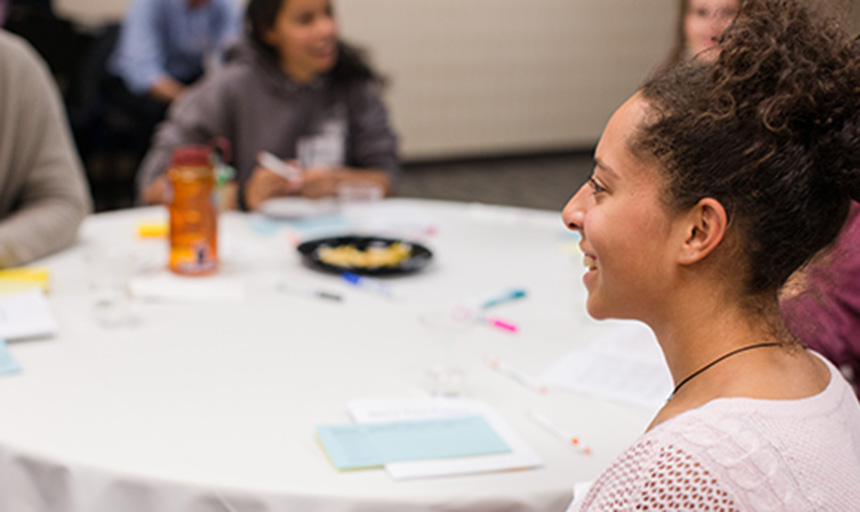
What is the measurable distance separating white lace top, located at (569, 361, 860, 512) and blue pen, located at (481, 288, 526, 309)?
2.93ft

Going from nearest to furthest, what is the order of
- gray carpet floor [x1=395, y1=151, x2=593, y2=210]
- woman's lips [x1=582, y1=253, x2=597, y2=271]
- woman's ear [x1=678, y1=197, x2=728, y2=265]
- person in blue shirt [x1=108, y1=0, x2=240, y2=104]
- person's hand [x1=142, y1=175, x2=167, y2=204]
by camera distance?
woman's ear [x1=678, y1=197, x2=728, y2=265] < woman's lips [x1=582, y1=253, x2=597, y2=271] < person's hand [x1=142, y1=175, x2=167, y2=204] < person in blue shirt [x1=108, y1=0, x2=240, y2=104] < gray carpet floor [x1=395, y1=151, x2=593, y2=210]

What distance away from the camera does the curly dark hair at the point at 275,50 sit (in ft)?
9.00

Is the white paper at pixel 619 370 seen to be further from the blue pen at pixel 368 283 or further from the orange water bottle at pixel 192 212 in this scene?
the orange water bottle at pixel 192 212

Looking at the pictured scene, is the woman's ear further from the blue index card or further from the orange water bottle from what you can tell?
the orange water bottle

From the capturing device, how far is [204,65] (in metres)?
4.95

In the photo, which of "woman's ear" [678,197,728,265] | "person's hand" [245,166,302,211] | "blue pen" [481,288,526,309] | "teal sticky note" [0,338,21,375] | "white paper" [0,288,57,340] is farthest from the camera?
"person's hand" [245,166,302,211]

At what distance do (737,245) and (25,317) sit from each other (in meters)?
1.15

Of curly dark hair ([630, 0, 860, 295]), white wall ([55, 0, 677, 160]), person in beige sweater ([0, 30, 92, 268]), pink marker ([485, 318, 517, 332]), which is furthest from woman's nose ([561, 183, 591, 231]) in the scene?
white wall ([55, 0, 677, 160])

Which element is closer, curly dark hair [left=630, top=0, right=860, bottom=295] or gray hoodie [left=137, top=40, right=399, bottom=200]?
curly dark hair [left=630, top=0, right=860, bottom=295]

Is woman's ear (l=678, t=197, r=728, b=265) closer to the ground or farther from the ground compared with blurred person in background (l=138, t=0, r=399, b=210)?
farther from the ground

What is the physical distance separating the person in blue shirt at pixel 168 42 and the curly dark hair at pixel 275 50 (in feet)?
6.59

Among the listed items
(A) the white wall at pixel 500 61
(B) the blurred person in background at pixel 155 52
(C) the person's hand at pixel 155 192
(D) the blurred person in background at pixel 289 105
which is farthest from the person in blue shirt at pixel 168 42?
(C) the person's hand at pixel 155 192

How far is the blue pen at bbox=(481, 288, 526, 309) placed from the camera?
1670 millimetres

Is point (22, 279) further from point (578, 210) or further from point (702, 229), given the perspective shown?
point (702, 229)
